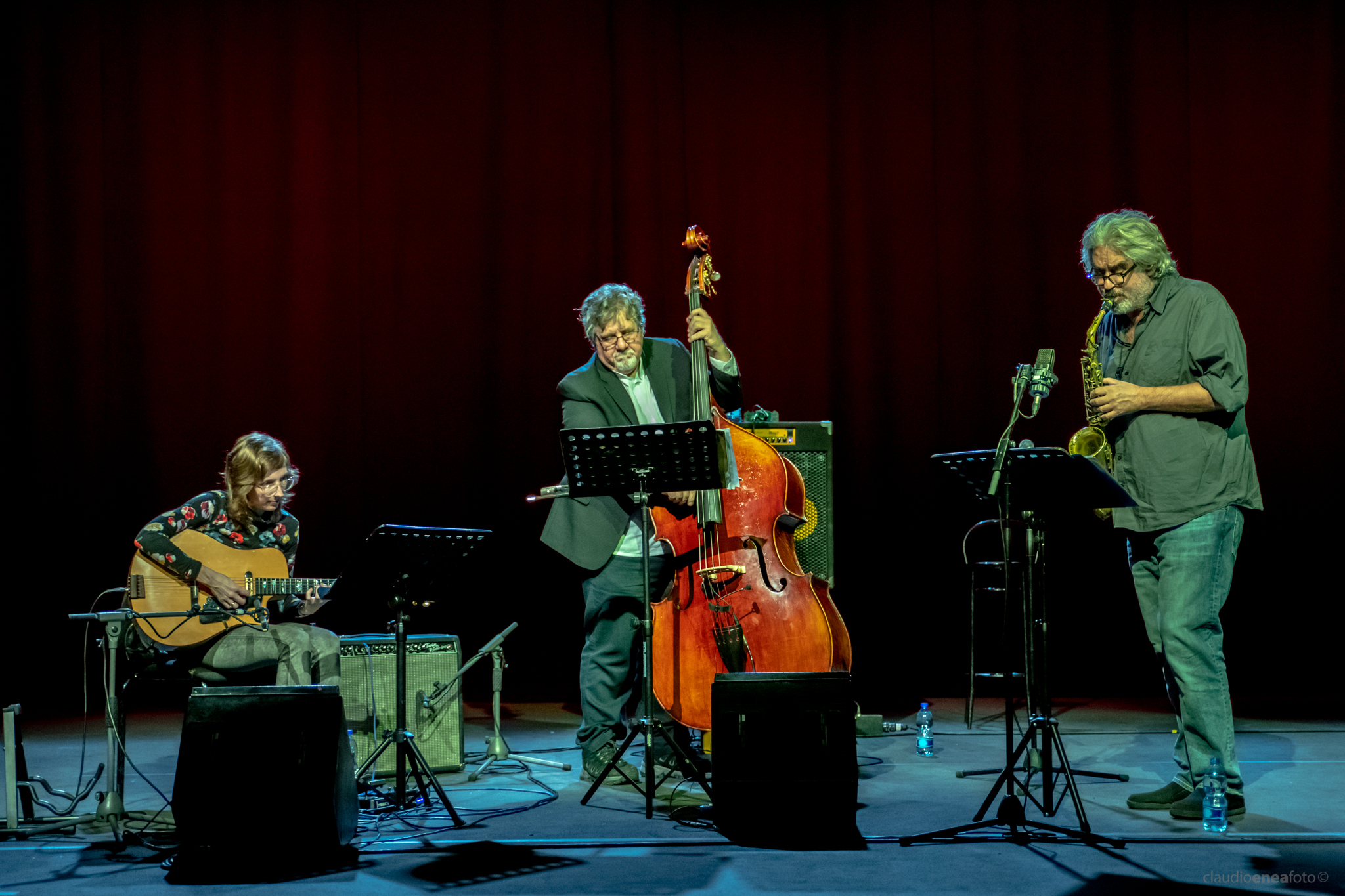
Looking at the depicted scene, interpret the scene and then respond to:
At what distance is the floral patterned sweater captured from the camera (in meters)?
3.86

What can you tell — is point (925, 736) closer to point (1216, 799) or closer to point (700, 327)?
point (1216, 799)

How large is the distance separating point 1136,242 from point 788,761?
74.1 inches

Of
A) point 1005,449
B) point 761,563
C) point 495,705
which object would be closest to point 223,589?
point 495,705

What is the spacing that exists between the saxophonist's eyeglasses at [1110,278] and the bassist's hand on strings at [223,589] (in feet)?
9.67

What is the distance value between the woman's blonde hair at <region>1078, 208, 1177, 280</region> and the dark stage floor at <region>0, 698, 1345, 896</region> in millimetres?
1652

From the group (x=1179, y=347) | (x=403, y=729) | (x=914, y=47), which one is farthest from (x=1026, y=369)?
(x=914, y=47)

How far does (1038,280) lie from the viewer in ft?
20.0

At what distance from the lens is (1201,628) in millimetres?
3389

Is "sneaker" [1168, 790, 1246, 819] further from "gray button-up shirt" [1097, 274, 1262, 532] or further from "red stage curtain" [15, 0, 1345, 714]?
"red stage curtain" [15, 0, 1345, 714]

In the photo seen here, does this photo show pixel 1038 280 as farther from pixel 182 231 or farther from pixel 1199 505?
pixel 182 231

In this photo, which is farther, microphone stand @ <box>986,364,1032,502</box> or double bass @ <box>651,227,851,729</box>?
double bass @ <box>651,227,851,729</box>

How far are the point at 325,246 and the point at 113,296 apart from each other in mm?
1150

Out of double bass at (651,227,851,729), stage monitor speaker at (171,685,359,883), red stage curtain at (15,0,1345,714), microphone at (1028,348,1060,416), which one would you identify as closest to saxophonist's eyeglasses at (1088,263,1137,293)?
microphone at (1028,348,1060,416)

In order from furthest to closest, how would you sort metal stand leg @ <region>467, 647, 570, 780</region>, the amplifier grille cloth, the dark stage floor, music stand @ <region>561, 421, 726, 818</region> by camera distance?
the amplifier grille cloth → metal stand leg @ <region>467, 647, 570, 780</region> → music stand @ <region>561, 421, 726, 818</region> → the dark stage floor
